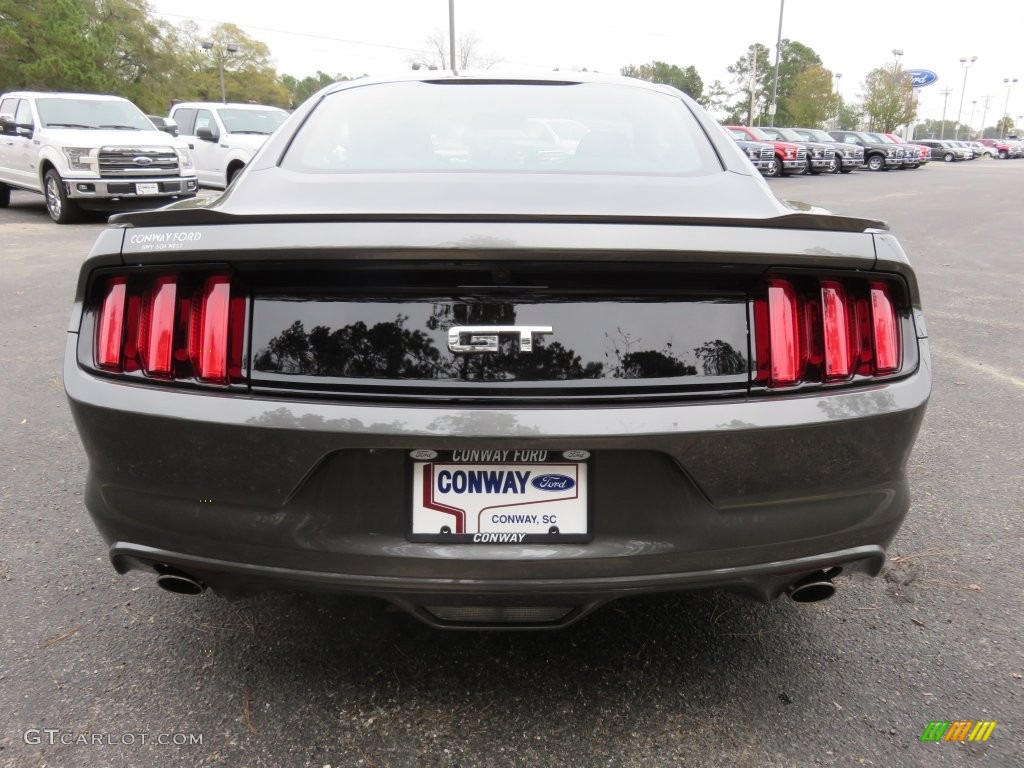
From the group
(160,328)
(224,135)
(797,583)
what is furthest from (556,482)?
(224,135)

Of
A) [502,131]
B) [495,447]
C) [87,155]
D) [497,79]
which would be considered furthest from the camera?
[87,155]

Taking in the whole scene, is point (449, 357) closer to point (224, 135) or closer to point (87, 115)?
point (87, 115)

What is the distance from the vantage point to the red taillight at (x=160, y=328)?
1.81 meters

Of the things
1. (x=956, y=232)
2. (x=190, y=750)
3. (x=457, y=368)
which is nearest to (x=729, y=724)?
(x=457, y=368)

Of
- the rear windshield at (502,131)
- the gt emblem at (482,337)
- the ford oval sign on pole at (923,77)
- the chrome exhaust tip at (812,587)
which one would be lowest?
the chrome exhaust tip at (812,587)

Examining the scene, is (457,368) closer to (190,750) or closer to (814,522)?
(814,522)

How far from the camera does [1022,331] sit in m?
6.29

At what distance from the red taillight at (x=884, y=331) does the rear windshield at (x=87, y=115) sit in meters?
13.6

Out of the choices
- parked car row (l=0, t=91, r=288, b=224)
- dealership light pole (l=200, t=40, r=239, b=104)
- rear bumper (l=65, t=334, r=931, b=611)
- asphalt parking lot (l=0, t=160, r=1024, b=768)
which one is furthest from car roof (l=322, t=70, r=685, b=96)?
dealership light pole (l=200, t=40, r=239, b=104)

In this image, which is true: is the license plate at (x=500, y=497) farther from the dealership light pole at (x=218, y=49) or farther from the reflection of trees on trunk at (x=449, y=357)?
the dealership light pole at (x=218, y=49)

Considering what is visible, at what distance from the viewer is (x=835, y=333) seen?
1.83 metres

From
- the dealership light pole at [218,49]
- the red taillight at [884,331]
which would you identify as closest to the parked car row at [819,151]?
the red taillight at [884,331]

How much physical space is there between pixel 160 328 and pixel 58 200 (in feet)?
40.4

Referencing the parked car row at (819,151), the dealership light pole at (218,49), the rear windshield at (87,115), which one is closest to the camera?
the rear windshield at (87,115)
